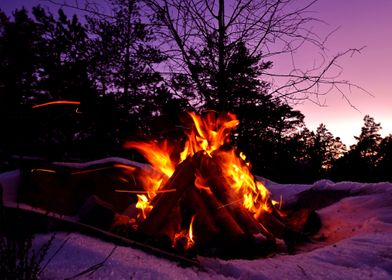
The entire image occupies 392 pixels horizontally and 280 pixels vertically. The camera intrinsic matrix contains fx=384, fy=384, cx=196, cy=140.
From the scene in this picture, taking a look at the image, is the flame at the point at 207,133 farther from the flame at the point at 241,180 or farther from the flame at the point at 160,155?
the flame at the point at 160,155

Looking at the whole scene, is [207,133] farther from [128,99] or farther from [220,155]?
[128,99]

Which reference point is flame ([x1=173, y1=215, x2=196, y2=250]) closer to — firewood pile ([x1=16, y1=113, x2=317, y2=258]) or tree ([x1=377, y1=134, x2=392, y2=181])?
firewood pile ([x1=16, y1=113, x2=317, y2=258])

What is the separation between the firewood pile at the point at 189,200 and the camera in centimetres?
418

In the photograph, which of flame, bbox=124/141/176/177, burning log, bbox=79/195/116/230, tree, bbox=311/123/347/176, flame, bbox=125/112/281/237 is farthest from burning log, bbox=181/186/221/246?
tree, bbox=311/123/347/176

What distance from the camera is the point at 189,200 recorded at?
452 centimetres

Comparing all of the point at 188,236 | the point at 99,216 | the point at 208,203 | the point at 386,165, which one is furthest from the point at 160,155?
the point at 386,165

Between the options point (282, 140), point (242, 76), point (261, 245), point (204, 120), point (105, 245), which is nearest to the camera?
point (105, 245)

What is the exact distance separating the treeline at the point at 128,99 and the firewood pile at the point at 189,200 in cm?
63

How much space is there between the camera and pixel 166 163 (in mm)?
5535

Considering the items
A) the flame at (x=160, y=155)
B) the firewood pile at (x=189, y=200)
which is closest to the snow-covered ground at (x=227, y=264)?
the firewood pile at (x=189, y=200)

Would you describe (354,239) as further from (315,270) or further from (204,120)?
(204,120)

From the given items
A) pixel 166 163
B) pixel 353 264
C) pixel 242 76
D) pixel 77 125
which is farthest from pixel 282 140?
pixel 353 264

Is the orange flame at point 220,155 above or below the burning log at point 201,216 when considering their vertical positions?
above

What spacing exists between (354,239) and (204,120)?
2.43 m
